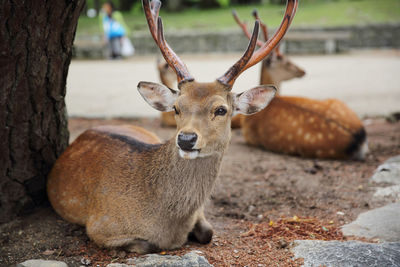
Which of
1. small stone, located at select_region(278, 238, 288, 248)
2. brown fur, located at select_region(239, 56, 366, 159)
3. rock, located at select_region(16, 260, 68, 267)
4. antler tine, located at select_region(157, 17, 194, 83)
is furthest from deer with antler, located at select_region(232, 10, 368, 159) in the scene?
rock, located at select_region(16, 260, 68, 267)

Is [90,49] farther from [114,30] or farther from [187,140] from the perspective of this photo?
[187,140]

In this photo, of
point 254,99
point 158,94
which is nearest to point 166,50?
point 158,94

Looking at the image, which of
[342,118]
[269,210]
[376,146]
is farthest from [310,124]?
[269,210]

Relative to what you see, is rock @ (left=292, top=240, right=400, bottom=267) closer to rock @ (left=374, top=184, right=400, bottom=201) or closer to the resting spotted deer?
the resting spotted deer

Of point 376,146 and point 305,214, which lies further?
point 376,146

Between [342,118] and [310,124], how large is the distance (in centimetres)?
40

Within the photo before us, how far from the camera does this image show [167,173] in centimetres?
331

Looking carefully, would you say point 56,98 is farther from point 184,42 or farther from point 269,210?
point 184,42

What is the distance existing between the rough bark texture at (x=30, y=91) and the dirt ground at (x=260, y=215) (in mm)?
301

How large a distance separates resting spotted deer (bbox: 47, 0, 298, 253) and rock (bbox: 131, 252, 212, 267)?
271mm

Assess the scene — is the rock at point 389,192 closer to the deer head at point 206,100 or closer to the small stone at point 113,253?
the deer head at point 206,100

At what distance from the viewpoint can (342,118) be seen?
5.81 metres

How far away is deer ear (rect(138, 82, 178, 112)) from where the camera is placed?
3.33 metres

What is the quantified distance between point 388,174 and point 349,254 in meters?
2.11
